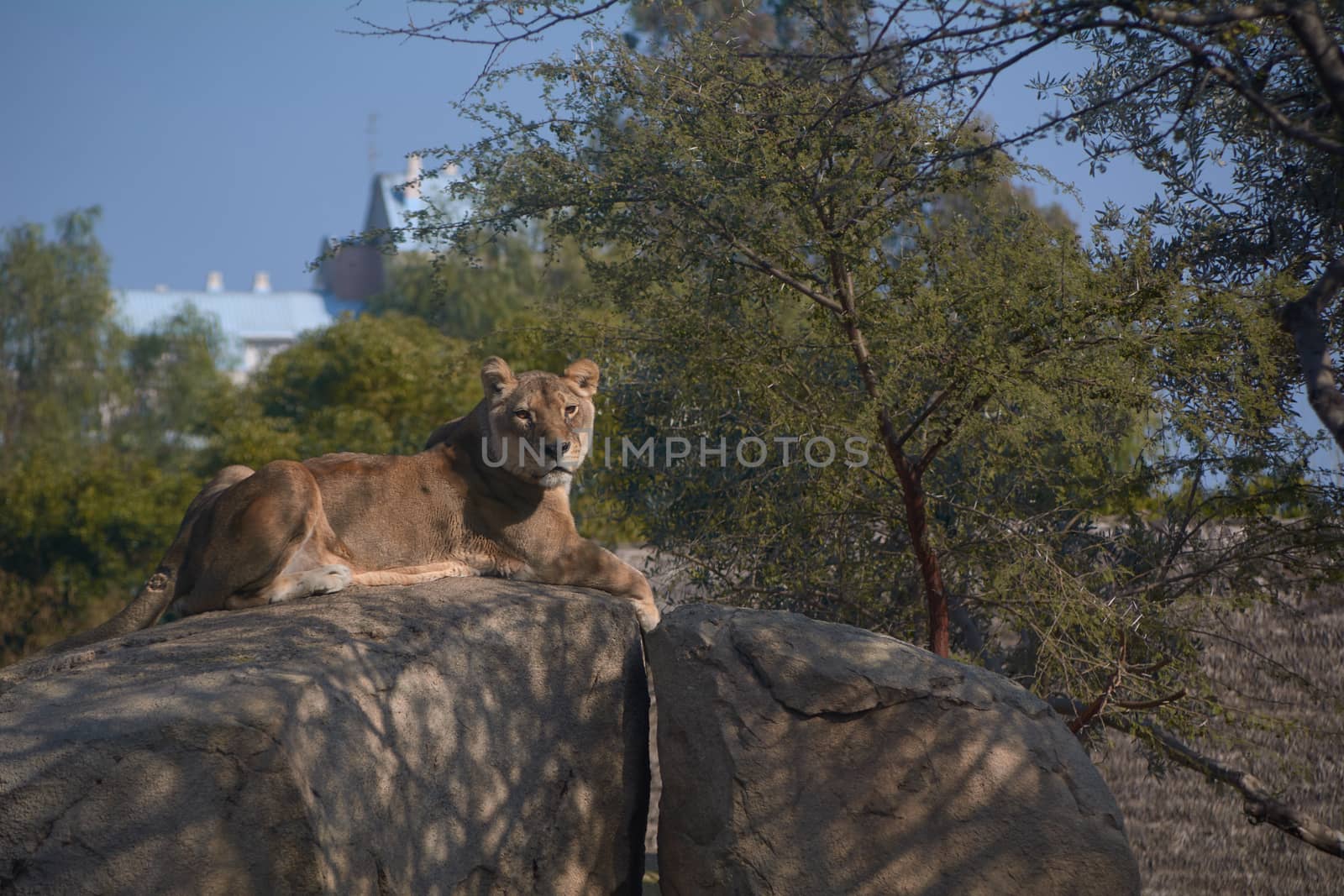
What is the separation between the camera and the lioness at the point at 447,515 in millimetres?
6273

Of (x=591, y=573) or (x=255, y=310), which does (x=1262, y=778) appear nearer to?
(x=591, y=573)

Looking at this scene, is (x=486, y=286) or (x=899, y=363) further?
(x=486, y=286)

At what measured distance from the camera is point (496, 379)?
671 cm

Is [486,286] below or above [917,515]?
above

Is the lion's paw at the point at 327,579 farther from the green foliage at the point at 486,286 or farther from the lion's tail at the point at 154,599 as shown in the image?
the green foliage at the point at 486,286

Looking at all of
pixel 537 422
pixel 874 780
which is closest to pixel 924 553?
pixel 874 780

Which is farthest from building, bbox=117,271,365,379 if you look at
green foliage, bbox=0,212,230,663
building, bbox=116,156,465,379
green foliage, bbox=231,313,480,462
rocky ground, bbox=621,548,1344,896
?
rocky ground, bbox=621,548,1344,896

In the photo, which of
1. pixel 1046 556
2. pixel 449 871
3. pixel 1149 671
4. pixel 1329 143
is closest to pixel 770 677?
pixel 449 871

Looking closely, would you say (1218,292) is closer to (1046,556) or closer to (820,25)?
(1046,556)

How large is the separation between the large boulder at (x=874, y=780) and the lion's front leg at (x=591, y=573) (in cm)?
74

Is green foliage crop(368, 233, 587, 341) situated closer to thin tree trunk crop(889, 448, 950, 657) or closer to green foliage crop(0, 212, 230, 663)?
green foliage crop(0, 212, 230, 663)

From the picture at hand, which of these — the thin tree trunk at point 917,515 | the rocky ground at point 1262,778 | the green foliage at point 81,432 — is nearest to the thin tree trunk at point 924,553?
the thin tree trunk at point 917,515

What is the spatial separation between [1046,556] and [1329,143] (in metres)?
3.02

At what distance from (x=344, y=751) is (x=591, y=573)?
76.3 inches
